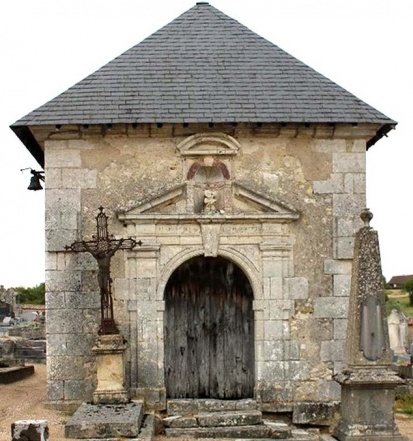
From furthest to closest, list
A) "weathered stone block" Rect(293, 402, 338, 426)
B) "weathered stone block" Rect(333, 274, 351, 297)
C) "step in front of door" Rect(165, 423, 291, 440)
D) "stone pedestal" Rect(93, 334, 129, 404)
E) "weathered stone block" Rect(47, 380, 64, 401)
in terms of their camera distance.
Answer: "weathered stone block" Rect(333, 274, 351, 297) < "weathered stone block" Rect(47, 380, 64, 401) < "weathered stone block" Rect(293, 402, 338, 426) < "stone pedestal" Rect(93, 334, 129, 404) < "step in front of door" Rect(165, 423, 291, 440)

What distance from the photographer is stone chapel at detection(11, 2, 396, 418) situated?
11.2m

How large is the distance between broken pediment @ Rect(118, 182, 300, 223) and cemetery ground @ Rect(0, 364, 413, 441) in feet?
9.05

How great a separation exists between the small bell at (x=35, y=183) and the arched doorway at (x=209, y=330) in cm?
296

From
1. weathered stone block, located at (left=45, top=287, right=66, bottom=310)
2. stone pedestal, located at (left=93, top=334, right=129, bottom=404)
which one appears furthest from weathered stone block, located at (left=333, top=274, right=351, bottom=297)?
weathered stone block, located at (left=45, top=287, right=66, bottom=310)

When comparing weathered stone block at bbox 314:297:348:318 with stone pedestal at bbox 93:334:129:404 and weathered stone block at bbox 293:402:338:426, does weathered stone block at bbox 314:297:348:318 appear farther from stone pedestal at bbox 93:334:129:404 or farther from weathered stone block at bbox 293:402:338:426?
stone pedestal at bbox 93:334:129:404

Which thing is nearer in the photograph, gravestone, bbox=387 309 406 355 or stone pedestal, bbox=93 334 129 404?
stone pedestal, bbox=93 334 129 404

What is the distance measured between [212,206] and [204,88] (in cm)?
179

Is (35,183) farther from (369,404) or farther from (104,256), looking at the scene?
(369,404)

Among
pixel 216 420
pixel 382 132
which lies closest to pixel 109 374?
pixel 216 420

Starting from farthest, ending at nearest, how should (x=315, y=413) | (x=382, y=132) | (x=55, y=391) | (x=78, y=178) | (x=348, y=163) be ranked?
(x=382, y=132), (x=348, y=163), (x=78, y=178), (x=55, y=391), (x=315, y=413)

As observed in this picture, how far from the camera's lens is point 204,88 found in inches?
→ 470

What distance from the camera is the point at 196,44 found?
42.0 feet

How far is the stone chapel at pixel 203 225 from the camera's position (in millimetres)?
11250

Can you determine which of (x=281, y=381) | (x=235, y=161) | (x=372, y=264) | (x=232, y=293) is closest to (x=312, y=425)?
(x=281, y=381)
